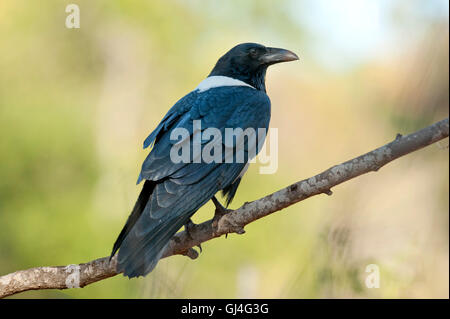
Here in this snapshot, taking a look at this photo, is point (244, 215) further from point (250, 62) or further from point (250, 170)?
point (250, 170)

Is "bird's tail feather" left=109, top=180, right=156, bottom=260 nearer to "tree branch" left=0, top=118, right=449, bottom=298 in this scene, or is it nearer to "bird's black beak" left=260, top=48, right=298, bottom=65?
"tree branch" left=0, top=118, right=449, bottom=298

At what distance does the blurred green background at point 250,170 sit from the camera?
4759 millimetres

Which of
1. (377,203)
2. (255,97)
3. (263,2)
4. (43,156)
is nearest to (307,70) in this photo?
(263,2)

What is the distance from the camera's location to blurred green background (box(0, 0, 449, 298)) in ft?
15.6

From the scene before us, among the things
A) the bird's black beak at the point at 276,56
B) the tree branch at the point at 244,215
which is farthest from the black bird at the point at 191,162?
the tree branch at the point at 244,215

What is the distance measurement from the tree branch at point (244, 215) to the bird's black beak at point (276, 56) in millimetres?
1887

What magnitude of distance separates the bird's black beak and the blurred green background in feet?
3.13

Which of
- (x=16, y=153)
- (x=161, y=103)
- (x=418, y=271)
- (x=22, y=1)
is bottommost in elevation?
(x=418, y=271)

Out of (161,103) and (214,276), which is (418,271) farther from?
(161,103)

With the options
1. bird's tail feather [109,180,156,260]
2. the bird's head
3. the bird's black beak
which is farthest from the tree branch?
the bird's black beak

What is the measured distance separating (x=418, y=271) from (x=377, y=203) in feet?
5.34

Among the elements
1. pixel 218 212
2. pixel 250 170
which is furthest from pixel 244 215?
pixel 250 170

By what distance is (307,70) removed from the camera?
988cm

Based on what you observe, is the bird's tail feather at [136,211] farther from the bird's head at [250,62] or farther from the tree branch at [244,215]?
the bird's head at [250,62]
